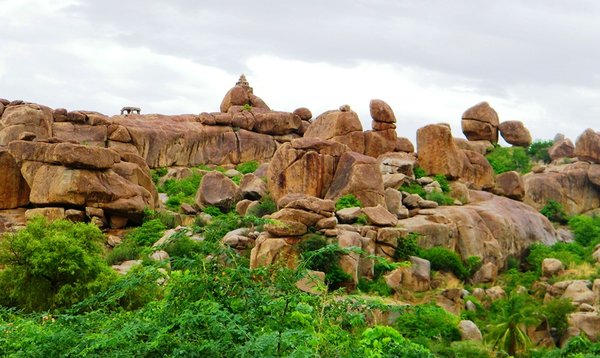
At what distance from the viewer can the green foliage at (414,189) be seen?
43.6 metres

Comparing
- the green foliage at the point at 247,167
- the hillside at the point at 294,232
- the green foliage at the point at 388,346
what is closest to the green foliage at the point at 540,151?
the hillside at the point at 294,232

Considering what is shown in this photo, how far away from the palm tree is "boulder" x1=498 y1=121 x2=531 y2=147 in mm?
24603

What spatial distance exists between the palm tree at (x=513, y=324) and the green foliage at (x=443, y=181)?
36.4 feet

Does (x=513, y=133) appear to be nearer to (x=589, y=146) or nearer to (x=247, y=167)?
(x=589, y=146)

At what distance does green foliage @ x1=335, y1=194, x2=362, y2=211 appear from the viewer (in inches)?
1516

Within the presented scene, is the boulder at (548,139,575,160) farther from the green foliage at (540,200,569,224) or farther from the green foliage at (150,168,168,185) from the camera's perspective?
the green foliage at (150,168,168,185)

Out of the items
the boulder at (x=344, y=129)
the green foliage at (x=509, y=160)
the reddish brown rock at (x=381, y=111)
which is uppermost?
the reddish brown rock at (x=381, y=111)

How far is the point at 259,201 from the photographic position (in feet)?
135

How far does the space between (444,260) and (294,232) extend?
7.94m

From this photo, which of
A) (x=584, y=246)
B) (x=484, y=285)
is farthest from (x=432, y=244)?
(x=584, y=246)

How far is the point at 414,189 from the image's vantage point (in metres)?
44.2

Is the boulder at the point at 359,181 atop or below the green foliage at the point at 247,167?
atop

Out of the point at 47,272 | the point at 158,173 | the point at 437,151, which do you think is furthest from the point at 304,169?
the point at 47,272

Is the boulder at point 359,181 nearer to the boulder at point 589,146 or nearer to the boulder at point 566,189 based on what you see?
the boulder at point 566,189
